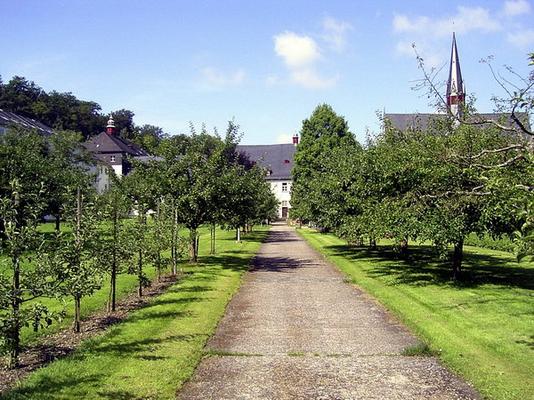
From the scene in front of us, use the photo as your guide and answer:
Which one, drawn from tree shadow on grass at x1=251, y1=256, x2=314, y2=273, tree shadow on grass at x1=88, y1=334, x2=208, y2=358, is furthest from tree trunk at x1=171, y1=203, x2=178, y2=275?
tree shadow on grass at x1=88, y1=334, x2=208, y2=358

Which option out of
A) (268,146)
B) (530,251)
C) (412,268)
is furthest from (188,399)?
(268,146)

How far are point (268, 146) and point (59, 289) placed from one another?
93362mm

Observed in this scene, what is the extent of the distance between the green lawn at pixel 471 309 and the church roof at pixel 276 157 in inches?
2739

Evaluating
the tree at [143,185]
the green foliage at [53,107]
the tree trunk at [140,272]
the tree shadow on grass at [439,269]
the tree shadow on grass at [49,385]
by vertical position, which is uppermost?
the green foliage at [53,107]

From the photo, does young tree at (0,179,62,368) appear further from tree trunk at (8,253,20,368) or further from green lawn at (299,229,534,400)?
green lawn at (299,229,534,400)

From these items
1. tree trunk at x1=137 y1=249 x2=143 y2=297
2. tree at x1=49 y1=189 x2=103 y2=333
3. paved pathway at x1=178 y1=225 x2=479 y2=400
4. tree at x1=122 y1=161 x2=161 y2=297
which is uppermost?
tree at x1=122 y1=161 x2=161 y2=297

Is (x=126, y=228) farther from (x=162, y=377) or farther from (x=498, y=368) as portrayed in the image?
(x=498, y=368)

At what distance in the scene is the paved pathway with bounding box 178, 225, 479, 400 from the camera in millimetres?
6844

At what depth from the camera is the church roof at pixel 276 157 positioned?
9419 cm

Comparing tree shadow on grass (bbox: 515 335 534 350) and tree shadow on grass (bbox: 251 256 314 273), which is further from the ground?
tree shadow on grass (bbox: 251 256 314 273)

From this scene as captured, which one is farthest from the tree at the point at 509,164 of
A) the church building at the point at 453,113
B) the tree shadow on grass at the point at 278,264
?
the tree shadow on grass at the point at 278,264

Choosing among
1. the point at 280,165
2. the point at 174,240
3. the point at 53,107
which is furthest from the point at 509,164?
the point at 53,107

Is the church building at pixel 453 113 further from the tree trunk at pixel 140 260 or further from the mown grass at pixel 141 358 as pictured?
the tree trunk at pixel 140 260

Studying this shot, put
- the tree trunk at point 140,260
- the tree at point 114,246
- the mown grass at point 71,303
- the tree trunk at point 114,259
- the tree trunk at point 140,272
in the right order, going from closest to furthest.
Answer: the mown grass at point 71,303 → the tree at point 114,246 → the tree trunk at point 114,259 → the tree trunk at point 140,272 → the tree trunk at point 140,260
